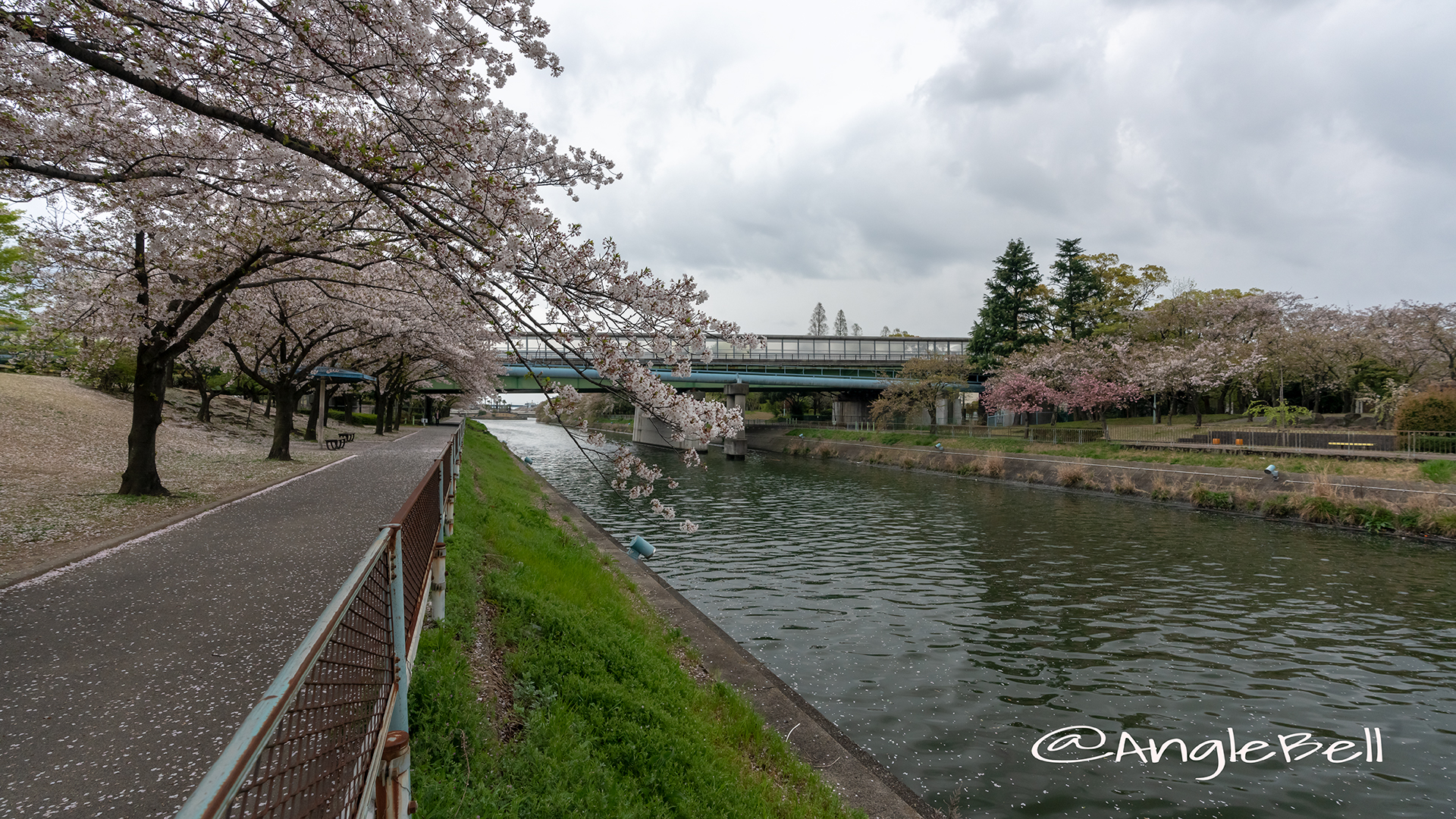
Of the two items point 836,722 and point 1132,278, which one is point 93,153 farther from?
point 1132,278

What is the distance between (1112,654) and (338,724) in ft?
34.1

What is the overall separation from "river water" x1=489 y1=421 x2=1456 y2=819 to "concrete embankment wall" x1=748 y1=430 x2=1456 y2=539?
1.84 metres

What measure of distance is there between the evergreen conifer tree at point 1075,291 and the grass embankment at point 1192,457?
14.6 metres

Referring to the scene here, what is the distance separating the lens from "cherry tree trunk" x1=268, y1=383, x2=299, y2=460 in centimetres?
1906

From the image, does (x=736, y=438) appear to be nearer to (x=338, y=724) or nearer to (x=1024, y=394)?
(x=1024, y=394)

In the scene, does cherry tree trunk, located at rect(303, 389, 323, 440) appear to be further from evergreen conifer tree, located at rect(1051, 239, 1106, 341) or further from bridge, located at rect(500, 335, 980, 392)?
evergreen conifer tree, located at rect(1051, 239, 1106, 341)

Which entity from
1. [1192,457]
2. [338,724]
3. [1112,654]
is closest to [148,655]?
[338,724]

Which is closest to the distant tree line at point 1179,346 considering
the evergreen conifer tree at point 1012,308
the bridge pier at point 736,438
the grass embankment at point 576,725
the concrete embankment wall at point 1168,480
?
the evergreen conifer tree at point 1012,308

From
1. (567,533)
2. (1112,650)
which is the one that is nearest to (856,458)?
(567,533)

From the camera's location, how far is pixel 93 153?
7.93 meters

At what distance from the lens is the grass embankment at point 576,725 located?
13.5 feet

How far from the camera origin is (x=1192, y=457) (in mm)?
26625

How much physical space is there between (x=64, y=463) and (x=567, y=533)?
1198 cm

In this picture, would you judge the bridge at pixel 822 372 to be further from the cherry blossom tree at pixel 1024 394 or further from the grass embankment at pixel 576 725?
the grass embankment at pixel 576 725
